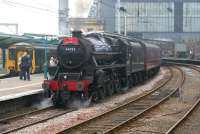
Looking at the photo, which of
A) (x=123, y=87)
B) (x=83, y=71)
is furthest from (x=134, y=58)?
(x=83, y=71)

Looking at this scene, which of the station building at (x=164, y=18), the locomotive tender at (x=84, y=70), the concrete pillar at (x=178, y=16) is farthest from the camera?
the station building at (x=164, y=18)

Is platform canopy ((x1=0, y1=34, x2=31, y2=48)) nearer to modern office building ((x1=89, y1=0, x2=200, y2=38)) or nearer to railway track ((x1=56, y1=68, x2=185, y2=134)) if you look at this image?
railway track ((x1=56, y1=68, x2=185, y2=134))

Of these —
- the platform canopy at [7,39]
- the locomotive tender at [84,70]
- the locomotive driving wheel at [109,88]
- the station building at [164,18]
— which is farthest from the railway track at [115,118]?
the station building at [164,18]

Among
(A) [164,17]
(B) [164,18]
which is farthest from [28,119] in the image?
(A) [164,17]

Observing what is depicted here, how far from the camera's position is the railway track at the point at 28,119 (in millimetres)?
11623

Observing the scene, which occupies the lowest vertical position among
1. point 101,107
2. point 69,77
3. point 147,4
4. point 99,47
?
point 101,107

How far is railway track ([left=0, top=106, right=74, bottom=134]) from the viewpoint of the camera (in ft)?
38.1

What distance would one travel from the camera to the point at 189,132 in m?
10.8

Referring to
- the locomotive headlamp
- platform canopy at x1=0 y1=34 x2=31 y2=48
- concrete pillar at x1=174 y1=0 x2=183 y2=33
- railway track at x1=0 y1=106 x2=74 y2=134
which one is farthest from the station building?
railway track at x1=0 y1=106 x2=74 y2=134

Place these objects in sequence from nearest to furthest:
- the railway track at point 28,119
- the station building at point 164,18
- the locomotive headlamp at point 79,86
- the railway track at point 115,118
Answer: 1. the railway track at point 115,118
2. the railway track at point 28,119
3. the locomotive headlamp at point 79,86
4. the station building at point 164,18

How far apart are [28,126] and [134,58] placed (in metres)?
11.7

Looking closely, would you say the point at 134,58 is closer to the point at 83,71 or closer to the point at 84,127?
the point at 83,71

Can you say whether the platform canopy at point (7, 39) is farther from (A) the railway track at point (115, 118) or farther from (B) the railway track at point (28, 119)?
(A) the railway track at point (115, 118)

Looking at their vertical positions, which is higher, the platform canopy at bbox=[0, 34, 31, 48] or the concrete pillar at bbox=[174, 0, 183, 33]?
the concrete pillar at bbox=[174, 0, 183, 33]
